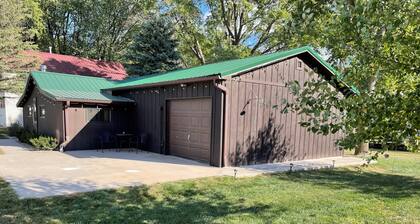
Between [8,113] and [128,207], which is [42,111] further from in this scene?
[128,207]

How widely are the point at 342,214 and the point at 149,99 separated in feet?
27.9

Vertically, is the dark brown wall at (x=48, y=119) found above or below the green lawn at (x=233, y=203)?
above

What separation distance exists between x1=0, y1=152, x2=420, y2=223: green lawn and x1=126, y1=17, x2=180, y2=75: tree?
1534cm

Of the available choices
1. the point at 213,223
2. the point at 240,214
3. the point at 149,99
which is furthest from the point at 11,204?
the point at 149,99

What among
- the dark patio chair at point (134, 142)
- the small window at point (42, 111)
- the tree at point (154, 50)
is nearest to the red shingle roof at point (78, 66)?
the tree at point (154, 50)

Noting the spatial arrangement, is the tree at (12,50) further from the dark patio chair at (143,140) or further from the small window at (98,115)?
the dark patio chair at (143,140)

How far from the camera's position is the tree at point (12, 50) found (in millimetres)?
16484

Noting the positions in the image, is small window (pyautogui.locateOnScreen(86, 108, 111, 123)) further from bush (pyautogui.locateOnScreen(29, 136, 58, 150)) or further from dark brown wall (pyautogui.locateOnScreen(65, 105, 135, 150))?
bush (pyautogui.locateOnScreen(29, 136, 58, 150))

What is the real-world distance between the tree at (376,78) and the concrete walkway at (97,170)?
471cm

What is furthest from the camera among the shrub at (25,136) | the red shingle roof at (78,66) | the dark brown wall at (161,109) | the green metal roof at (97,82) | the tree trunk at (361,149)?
the red shingle roof at (78,66)

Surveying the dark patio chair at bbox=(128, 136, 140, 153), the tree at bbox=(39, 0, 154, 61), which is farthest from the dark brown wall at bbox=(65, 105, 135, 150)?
the tree at bbox=(39, 0, 154, 61)

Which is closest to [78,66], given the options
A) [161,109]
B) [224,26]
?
[224,26]

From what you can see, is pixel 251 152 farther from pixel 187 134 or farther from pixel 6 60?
pixel 6 60

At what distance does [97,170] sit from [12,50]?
12.7 m
